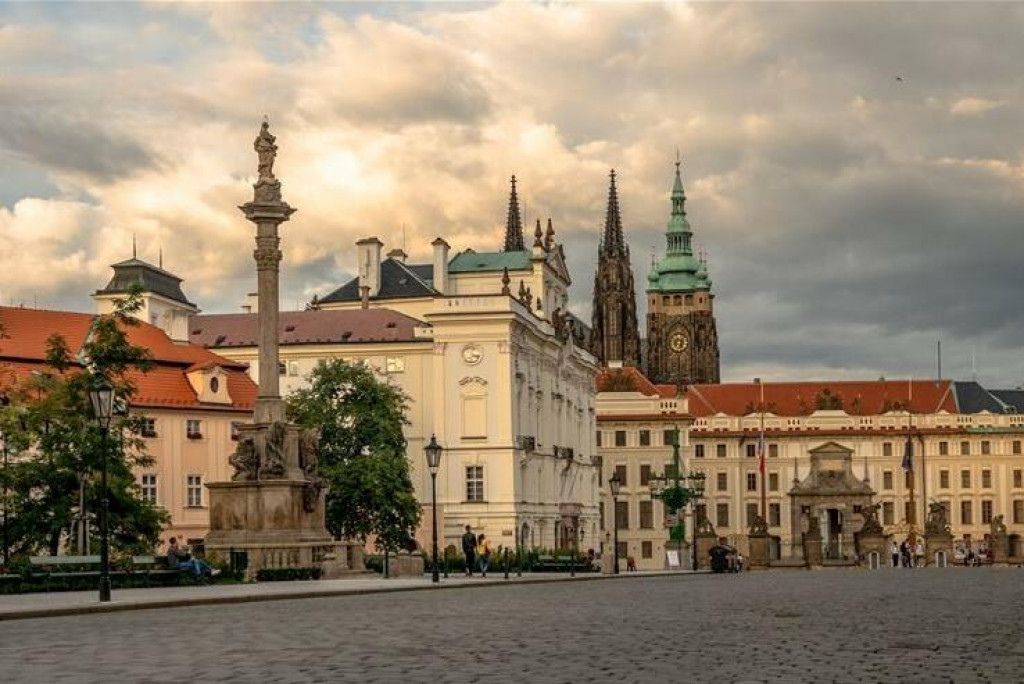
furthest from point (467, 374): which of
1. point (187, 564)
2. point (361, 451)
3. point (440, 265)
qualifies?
point (187, 564)

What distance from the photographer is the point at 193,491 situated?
80.8 metres

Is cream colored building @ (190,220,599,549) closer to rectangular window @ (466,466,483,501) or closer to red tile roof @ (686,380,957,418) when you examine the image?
rectangular window @ (466,466,483,501)

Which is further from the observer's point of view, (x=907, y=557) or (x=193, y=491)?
(x=907, y=557)

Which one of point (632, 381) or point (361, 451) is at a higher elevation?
point (632, 381)

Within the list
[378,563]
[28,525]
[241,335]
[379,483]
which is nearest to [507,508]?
[379,483]

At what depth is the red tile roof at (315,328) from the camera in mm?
96125

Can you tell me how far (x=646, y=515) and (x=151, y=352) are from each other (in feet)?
225

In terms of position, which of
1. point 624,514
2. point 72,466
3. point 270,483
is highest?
point 72,466

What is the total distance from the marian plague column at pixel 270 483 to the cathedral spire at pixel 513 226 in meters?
112

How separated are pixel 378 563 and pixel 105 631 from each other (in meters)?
33.8

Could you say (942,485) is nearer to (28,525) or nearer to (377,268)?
(377,268)

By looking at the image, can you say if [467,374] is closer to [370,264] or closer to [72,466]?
[370,264]

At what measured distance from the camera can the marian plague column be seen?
4450cm

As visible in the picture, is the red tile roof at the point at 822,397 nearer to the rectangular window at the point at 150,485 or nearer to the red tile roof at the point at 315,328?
the red tile roof at the point at 315,328
